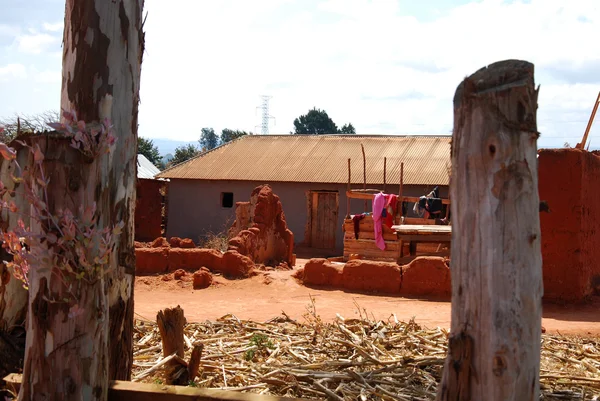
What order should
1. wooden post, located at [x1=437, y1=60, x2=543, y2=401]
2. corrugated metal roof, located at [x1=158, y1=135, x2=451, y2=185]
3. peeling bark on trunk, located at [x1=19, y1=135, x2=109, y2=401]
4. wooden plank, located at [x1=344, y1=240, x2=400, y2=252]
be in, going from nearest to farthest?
wooden post, located at [x1=437, y1=60, x2=543, y2=401] < peeling bark on trunk, located at [x1=19, y1=135, x2=109, y2=401] < wooden plank, located at [x1=344, y1=240, x2=400, y2=252] < corrugated metal roof, located at [x1=158, y1=135, x2=451, y2=185]

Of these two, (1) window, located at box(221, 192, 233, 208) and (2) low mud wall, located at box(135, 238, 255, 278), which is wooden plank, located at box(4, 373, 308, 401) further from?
(1) window, located at box(221, 192, 233, 208)

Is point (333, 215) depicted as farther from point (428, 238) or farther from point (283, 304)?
point (428, 238)

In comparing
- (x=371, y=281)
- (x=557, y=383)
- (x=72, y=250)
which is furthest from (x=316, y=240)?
(x=72, y=250)

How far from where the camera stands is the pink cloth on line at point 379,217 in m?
15.0

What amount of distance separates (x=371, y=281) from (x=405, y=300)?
1008 millimetres

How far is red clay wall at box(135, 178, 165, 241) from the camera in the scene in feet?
74.7

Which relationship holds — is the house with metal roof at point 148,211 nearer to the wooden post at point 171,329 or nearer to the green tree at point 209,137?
the wooden post at point 171,329

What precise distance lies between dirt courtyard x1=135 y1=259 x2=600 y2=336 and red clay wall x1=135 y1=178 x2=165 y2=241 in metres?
9.87

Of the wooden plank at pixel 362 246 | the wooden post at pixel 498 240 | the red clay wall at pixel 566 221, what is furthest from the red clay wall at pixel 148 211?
the wooden post at pixel 498 240

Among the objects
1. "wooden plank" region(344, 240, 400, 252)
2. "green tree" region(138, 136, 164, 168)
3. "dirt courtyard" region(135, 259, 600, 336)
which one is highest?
"green tree" region(138, 136, 164, 168)

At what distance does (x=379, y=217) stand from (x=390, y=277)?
351 cm

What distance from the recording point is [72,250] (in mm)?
3080

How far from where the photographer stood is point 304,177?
2311 cm

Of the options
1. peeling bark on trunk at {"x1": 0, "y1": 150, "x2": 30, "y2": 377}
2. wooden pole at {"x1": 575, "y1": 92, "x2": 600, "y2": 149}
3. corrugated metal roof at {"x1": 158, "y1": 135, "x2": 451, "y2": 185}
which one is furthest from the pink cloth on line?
peeling bark on trunk at {"x1": 0, "y1": 150, "x2": 30, "y2": 377}
